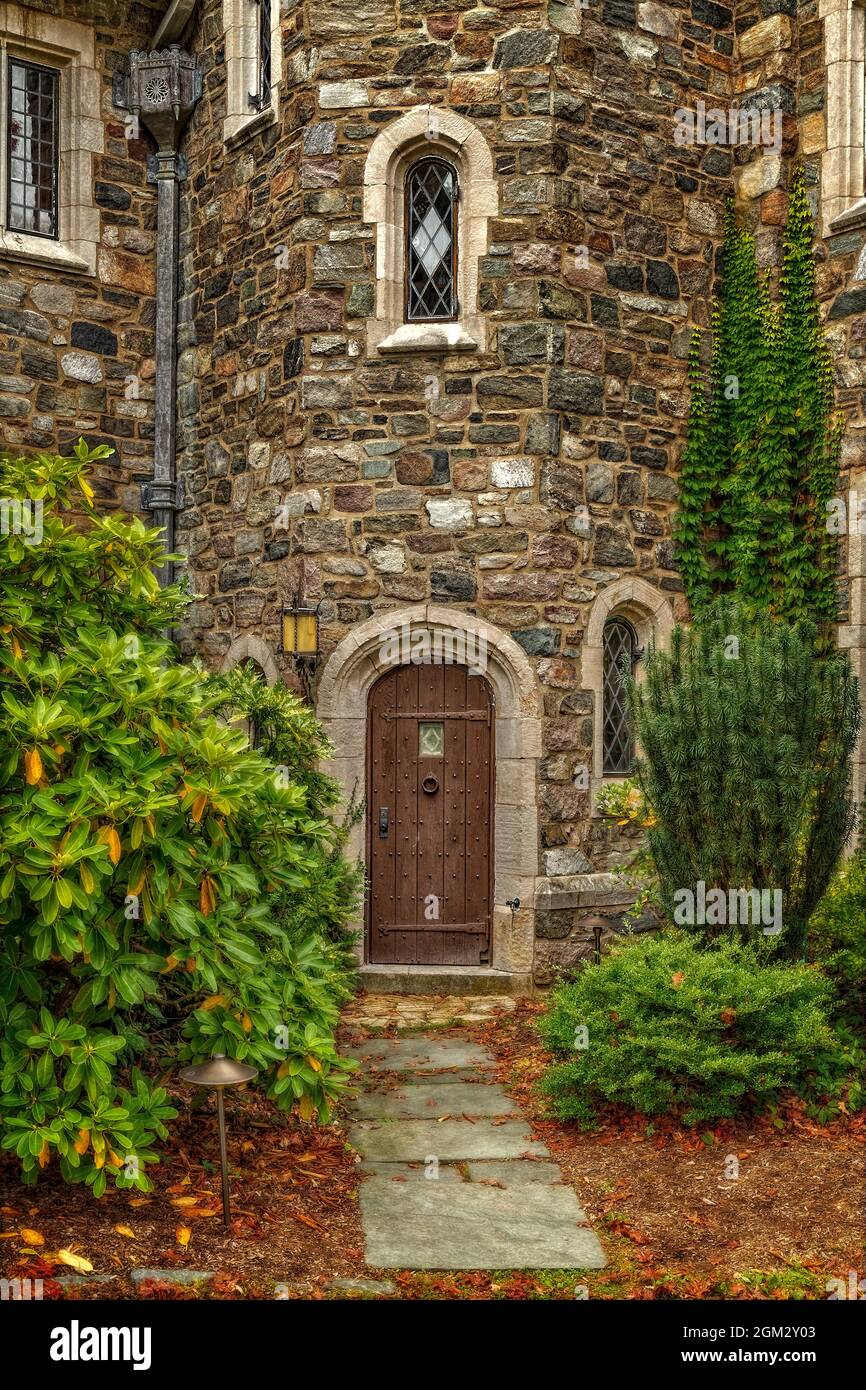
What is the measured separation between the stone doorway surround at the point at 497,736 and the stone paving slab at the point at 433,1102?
2072mm

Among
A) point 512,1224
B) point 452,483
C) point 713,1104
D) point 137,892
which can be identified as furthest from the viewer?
point 452,483

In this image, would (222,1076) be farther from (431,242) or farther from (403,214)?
(403,214)

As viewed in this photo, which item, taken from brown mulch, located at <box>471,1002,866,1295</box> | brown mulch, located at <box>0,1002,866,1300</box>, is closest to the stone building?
brown mulch, located at <box>471,1002,866,1295</box>

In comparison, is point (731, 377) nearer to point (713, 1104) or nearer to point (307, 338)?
point (307, 338)

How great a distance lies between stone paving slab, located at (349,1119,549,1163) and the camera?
18.1ft

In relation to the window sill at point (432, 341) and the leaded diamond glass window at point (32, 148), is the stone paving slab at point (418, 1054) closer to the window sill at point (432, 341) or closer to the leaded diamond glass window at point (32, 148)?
the window sill at point (432, 341)

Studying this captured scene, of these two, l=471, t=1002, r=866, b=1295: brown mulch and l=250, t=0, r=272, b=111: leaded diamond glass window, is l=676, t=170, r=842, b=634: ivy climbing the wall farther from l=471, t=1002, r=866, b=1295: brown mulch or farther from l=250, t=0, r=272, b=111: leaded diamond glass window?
l=471, t=1002, r=866, b=1295: brown mulch

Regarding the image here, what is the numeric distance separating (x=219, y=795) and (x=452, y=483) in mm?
4718

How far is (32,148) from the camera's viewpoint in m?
9.94

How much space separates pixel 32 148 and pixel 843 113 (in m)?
6.19

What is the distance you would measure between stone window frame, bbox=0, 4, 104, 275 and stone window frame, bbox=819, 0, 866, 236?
18.4ft

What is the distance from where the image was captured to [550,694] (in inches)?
340

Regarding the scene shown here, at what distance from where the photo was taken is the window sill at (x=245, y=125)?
9.16 m

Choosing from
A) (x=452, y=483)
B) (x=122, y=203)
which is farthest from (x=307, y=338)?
(x=122, y=203)
